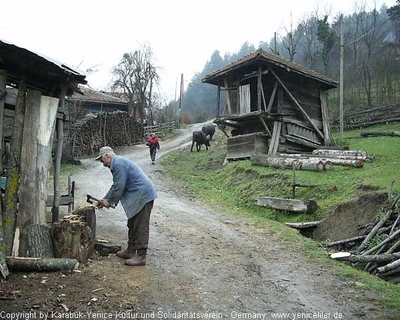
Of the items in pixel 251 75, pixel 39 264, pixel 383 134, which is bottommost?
pixel 39 264

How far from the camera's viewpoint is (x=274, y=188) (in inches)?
455

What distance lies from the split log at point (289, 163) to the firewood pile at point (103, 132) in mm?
12943

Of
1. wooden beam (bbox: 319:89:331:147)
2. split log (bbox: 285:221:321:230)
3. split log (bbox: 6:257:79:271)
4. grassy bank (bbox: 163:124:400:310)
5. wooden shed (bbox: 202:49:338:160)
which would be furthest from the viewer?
wooden beam (bbox: 319:89:331:147)

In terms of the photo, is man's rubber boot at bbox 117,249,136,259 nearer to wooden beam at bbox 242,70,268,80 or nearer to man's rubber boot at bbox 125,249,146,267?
man's rubber boot at bbox 125,249,146,267

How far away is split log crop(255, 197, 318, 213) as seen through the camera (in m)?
9.27

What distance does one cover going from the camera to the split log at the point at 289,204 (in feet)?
30.4

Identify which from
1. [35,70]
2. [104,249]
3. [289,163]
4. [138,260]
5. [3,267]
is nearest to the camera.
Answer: [3,267]

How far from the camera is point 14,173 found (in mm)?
5277

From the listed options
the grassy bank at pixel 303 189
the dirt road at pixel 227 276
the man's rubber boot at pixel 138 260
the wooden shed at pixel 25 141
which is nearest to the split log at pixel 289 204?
the grassy bank at pixel 303 189

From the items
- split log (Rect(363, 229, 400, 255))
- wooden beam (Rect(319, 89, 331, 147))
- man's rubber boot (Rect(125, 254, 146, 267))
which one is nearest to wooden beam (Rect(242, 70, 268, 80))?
wooden beam (Rect(319, 89, 331, 147))

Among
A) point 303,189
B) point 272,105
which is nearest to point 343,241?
point 303,189

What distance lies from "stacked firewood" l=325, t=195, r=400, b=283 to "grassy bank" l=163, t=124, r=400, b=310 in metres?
0.36

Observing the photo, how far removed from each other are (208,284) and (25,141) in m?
3.33

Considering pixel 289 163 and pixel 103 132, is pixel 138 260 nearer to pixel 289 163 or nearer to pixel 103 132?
pixel 289 163
